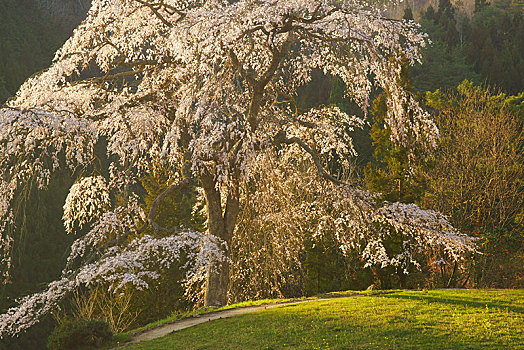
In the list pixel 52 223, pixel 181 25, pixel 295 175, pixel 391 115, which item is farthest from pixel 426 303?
pixel 52 223

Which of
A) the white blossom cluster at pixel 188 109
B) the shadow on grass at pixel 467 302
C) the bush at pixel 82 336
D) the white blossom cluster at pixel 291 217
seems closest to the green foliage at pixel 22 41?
the white blossom cluster at pixel 188 109

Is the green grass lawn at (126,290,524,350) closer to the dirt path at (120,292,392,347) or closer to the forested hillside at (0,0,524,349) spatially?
the dirt path at (120,292,392,347)

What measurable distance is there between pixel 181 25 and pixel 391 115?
3.76 meters

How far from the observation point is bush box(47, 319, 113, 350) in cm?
871

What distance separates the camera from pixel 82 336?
28.7 ft

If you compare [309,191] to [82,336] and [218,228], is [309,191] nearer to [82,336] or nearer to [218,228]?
[218,228]

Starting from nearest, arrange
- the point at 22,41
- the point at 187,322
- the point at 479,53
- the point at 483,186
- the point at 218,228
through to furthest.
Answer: the point at 187,322
the point at 218,228
the point at 483,186
the point at 22,41
the point at 479,53

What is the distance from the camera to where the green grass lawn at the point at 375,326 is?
6160mm

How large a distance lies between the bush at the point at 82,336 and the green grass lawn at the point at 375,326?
4.34 ft

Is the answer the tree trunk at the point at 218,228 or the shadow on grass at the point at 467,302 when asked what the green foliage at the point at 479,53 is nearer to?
the shadow on grass at the point at 467,302

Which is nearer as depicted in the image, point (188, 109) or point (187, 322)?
point (188, 109)

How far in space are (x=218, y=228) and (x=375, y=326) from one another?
13.5 ft

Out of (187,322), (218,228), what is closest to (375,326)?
(187,322)

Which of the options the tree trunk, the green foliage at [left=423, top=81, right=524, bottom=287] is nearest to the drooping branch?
the tree trunk
